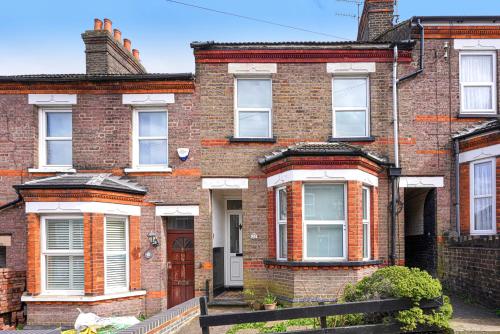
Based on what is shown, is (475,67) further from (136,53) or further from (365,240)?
(136,53)

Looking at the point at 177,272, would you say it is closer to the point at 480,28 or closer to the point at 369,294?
the point at 369,294

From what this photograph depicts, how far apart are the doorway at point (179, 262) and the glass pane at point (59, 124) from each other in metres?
3.68

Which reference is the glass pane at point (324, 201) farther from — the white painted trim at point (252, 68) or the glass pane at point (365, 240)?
the white painted trim at point (252, 68)

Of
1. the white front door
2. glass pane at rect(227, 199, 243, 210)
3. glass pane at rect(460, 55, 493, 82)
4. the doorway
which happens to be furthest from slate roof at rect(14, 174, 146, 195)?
glass pane at rect(460, 55, 493, 82)

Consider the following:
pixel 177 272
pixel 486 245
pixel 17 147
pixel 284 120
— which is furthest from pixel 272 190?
pixel 17 147

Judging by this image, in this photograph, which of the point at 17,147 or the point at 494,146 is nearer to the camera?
the point at 494,146

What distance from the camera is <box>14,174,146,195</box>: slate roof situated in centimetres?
1050

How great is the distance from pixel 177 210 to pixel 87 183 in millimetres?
2401

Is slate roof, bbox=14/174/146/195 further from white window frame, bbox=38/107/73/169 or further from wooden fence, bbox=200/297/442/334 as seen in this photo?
wooden fence, bbox=200/297/442/334

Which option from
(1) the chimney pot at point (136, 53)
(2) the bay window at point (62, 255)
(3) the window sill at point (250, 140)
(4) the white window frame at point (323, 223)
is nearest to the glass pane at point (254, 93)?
(3) the window sill at point (250, 140)

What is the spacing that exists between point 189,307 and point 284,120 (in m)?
5.30

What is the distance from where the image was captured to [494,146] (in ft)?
35.0

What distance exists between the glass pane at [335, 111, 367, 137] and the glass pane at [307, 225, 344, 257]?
2.79m

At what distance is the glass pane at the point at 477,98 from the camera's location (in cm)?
1211
